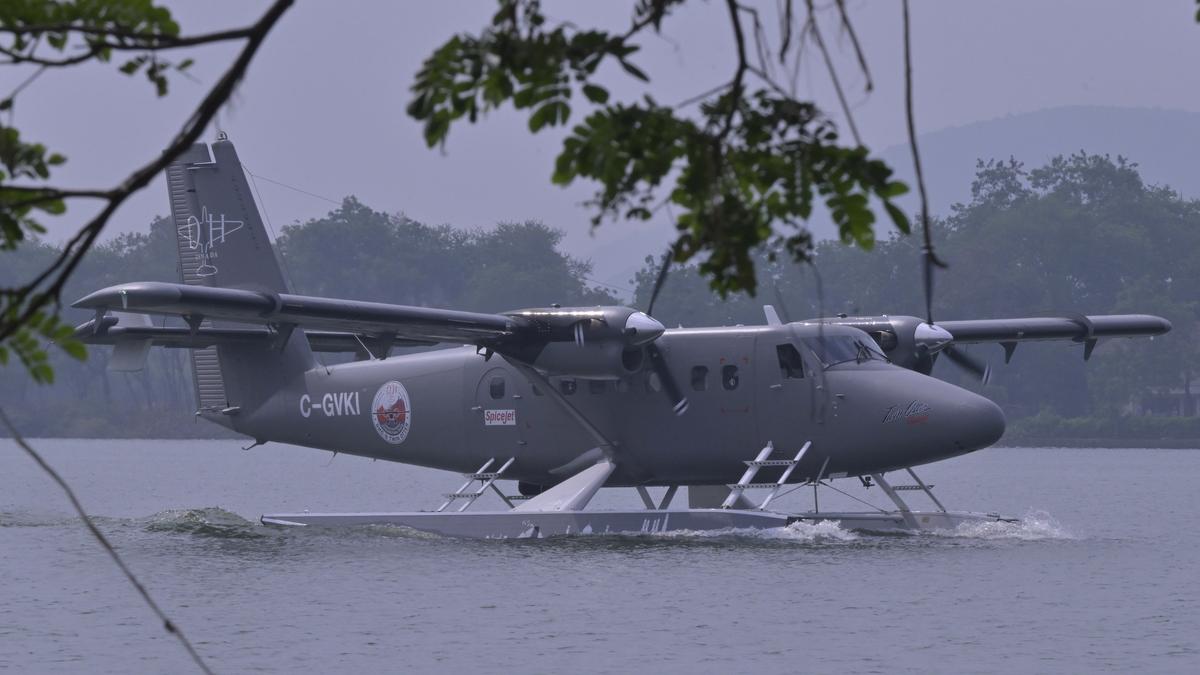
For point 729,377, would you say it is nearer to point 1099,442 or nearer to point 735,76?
point 735,76

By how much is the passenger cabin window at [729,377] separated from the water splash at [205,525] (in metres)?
7.30

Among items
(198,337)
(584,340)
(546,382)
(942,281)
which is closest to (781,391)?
(584,340)

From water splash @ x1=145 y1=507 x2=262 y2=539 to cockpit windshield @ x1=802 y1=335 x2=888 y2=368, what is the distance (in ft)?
27.8

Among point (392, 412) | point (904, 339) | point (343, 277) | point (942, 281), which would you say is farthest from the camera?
point (343, 277)

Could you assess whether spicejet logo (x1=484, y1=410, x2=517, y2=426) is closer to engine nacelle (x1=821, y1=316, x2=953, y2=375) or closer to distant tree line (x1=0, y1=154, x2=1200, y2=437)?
engine nacelle (x1=821, y1=316, x2=953, y2=375)

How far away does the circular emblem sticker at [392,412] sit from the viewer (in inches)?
872

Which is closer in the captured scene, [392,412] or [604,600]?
[604,600]

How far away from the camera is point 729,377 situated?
2053 cm

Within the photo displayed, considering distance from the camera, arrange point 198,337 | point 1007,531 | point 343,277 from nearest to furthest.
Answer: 1. point 198,337
2. point 1007,531
3. point 343,277

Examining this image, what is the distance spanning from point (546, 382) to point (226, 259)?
17.6 ft

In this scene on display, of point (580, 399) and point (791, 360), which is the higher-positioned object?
point (791, 360)

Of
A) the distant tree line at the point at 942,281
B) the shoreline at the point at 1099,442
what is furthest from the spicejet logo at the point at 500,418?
the shoreline at the point at 1099,442

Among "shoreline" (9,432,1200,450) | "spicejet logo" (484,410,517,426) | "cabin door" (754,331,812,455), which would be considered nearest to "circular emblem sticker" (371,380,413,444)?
"spicejet logo" (484,410,517,426)

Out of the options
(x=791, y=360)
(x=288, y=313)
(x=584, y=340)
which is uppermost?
(x=288, y=313)
